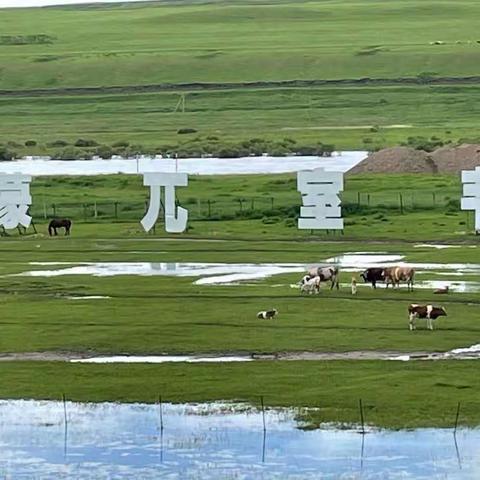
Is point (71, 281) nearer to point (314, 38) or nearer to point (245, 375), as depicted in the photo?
point (245, 375)

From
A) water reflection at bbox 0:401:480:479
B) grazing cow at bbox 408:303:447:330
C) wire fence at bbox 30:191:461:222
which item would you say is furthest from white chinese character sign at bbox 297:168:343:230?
water reflection at bbox 0:401:480:479

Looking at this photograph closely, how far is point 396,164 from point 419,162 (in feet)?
3.71

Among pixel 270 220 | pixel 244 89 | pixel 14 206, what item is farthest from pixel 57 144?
pixel 14 206

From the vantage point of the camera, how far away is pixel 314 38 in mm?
184750

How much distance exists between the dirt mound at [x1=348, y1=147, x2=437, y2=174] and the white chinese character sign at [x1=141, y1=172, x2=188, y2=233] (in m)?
17.7

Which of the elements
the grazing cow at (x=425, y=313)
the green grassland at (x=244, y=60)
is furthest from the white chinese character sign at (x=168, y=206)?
the green grassland at (x=244, y=60)

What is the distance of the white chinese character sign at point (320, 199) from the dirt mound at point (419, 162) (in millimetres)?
17926

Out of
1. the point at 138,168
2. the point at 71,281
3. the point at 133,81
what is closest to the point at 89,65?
the point at 133,81

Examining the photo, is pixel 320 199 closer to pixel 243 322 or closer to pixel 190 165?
pixel 243 322

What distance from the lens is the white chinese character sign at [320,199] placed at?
197ft

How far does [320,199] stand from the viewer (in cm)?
6050

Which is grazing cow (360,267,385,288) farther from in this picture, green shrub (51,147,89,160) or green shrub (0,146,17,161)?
green shrub (0,146,17,161)

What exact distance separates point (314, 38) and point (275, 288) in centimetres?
14231

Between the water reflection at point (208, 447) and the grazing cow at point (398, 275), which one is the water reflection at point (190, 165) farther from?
the water reflection at point (208, 447)
